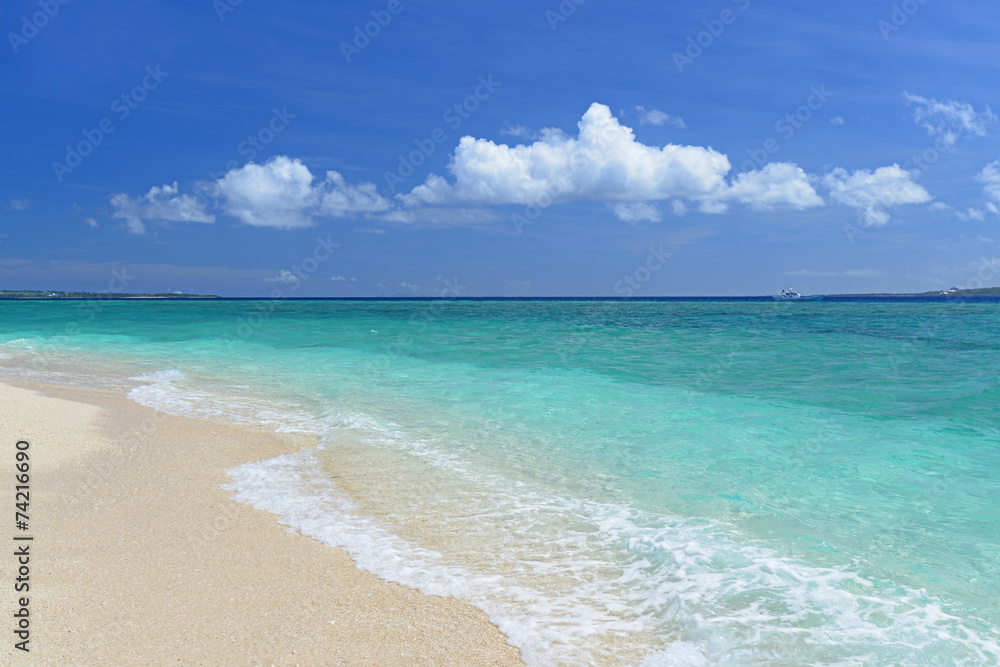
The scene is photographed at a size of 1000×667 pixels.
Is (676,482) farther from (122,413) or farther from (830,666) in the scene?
(122,413)

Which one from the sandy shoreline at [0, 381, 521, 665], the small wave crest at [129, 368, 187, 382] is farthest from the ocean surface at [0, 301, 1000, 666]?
the sandy shoreline at [0, 381, 521, 665]

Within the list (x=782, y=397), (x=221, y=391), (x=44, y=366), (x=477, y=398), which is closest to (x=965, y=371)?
(x=782, y=397)

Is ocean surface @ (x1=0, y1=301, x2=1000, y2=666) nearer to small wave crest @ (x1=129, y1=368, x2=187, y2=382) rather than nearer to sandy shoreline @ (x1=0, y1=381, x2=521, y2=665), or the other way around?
small wave crest @ (x1=129, y1=368, x2=187, y2=382)

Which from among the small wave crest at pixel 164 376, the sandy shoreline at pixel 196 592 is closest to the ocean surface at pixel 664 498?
the small wave crest at pixel 164 376

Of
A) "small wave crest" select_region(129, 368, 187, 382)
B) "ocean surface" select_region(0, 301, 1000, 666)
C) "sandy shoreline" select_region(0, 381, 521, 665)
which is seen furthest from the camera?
"small wave crest" select_region(129, 368, 187, 382)

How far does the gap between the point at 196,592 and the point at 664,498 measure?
5.14m

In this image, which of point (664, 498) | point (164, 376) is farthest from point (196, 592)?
point (164, 376)

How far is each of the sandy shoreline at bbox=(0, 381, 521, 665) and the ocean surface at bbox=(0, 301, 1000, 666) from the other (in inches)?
13.5

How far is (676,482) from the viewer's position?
7914 mm

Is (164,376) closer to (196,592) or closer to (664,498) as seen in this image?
(196,592)

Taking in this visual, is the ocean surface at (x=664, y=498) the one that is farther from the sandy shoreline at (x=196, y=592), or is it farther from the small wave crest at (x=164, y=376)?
the sandy shoreline at (x=196, y=592)

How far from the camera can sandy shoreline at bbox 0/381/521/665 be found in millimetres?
4066

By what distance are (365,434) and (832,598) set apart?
7767mm

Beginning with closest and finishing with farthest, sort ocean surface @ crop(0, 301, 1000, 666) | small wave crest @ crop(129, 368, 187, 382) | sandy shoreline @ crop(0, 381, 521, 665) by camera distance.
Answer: sandy shoreline @ crop(0, 381, 521, 665) < ocean surface @ crop(0, 301, 1000, 666) < small wave crest @ crop(129, 368, 187, 382)
